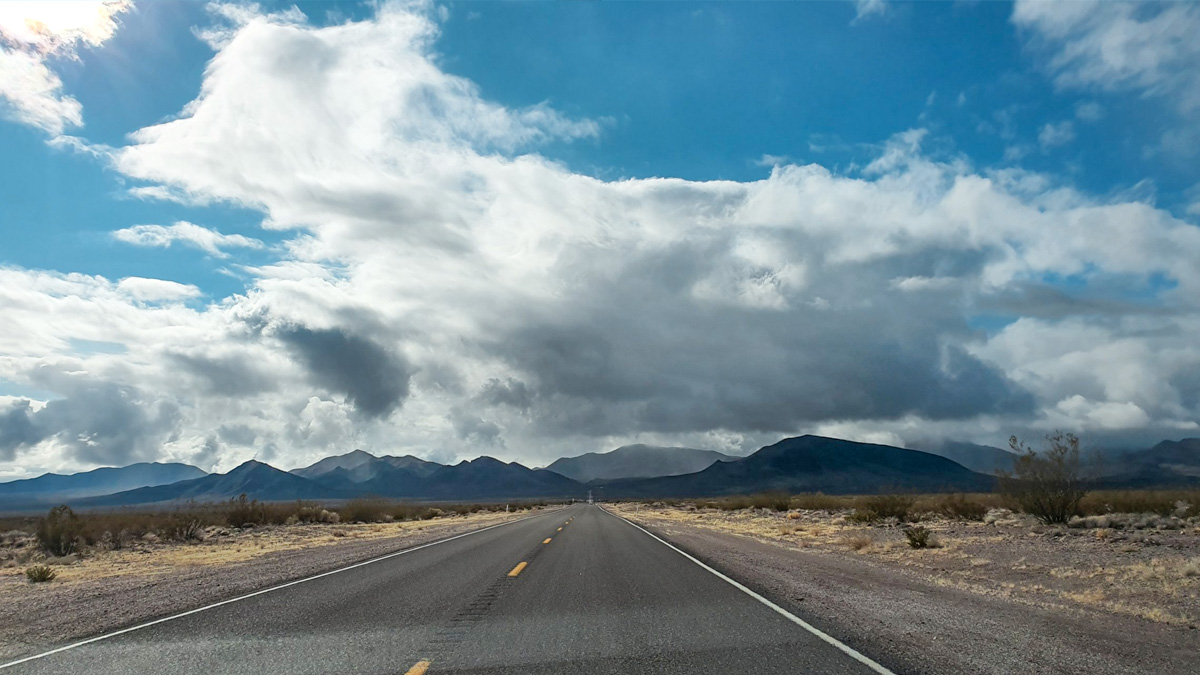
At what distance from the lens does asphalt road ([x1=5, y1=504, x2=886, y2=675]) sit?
7168 millimetres

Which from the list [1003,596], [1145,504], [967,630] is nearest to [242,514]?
[1003,596]

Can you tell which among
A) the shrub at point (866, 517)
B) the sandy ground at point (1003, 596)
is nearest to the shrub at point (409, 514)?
the shrub at point (866, 517)

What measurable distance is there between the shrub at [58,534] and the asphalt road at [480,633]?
59.8ft

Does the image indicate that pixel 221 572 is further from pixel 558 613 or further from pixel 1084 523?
pixel 1084 523

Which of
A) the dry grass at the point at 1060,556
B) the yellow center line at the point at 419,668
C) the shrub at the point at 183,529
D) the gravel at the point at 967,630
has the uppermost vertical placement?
the shrub at the point at 183,529

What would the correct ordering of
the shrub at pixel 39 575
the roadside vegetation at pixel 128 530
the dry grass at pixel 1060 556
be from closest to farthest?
the dry grass at pixel 1060 556 → the shrub at pixel 39 575 → the roadside vegetation at pixel 128 530

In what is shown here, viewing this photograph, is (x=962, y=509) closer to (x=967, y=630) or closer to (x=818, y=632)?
(x=967, y=630)

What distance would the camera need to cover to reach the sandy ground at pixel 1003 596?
25.3ft

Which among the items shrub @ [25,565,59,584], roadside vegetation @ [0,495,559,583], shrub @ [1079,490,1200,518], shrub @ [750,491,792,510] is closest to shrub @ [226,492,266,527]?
roadside vegetation @ [0,495,559,583]

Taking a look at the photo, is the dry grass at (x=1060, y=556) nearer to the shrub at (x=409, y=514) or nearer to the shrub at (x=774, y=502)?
the shrub at (x=774, y=502)

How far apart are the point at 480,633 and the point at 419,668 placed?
1.76 m

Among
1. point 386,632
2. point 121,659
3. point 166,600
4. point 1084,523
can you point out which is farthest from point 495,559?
point 1084,523

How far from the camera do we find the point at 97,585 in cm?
1580

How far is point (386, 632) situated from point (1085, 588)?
1281 cm
